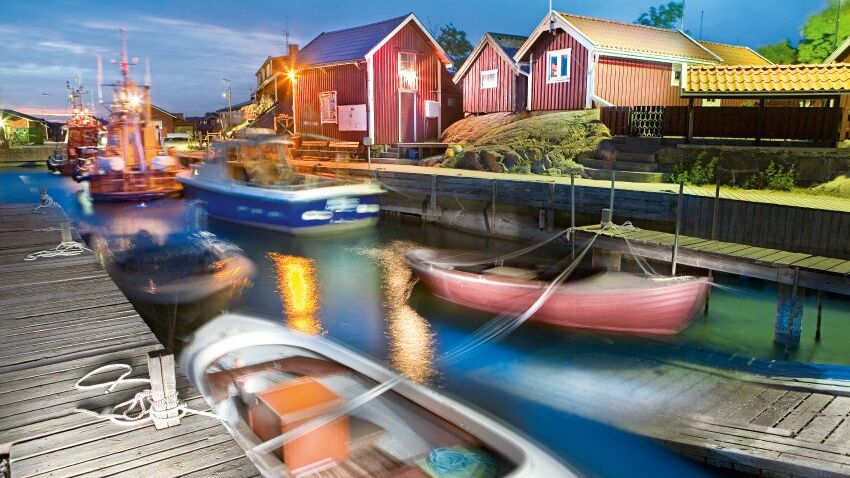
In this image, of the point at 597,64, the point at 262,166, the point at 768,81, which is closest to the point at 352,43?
the point at 597,64

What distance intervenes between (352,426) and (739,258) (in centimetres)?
870

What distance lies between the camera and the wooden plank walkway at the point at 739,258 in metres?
9.88

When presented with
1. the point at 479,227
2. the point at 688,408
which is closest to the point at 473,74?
the point at 479,227

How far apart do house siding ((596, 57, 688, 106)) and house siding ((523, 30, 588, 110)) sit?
749 mm

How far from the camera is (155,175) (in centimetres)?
2419

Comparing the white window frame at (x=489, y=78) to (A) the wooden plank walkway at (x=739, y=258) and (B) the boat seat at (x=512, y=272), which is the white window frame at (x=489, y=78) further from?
(B) the boat seat at (x=512, y=272)

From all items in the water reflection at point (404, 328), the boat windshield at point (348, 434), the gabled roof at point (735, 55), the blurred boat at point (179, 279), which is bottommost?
the water reflection at point (404, 328)

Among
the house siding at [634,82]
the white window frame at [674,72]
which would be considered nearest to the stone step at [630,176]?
the house siding at [634,82]

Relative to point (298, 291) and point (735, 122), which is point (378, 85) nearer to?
point (735, 122)

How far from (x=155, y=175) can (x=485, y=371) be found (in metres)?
19.0

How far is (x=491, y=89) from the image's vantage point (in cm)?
3142

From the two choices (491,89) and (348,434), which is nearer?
(348,434)

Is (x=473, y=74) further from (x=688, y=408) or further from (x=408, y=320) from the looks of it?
(x=688, y=408)

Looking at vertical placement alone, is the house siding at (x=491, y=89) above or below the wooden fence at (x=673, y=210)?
above
